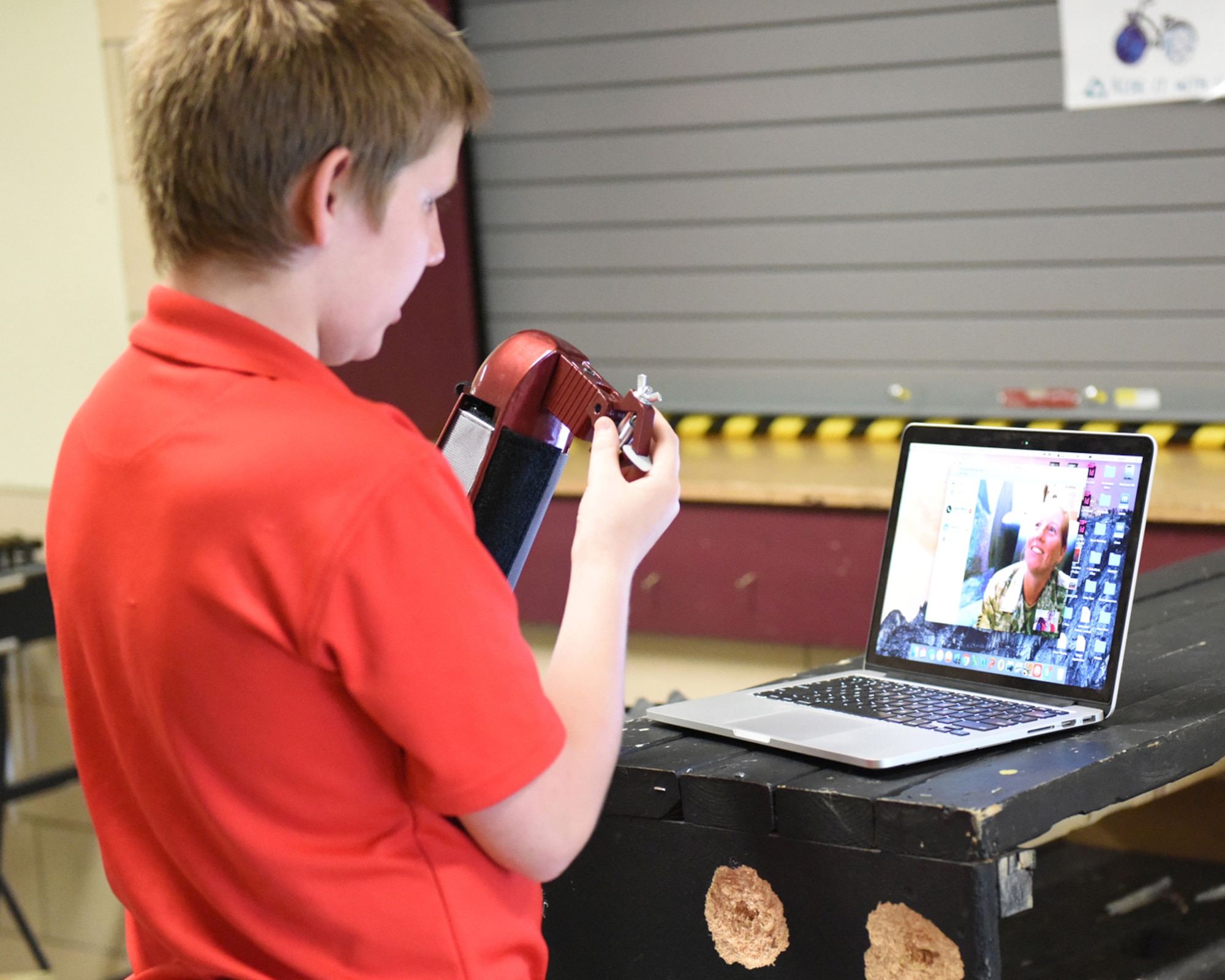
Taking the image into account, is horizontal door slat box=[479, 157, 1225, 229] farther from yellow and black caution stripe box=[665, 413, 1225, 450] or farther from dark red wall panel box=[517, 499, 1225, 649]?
dark red wall panel box=[517, 499, 1225, 649]

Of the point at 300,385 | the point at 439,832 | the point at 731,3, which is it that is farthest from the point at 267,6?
the point at 731,3

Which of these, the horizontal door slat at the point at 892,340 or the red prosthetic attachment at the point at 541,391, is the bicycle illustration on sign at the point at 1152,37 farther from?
the red prosthetic attachment at the point at 541,391

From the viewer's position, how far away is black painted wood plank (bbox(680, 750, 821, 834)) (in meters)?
1.17

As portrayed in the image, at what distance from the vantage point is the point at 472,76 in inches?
37.8

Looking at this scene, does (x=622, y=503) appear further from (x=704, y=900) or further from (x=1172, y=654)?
(x=1172, y=654)

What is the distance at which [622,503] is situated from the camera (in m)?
1.08

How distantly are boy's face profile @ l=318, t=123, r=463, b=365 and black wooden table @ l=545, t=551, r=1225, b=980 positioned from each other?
1.66 feet

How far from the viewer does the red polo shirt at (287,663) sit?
0.85 metres

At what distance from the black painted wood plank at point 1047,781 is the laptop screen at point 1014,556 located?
2.9 inches

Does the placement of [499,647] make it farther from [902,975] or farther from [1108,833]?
[1108,833]

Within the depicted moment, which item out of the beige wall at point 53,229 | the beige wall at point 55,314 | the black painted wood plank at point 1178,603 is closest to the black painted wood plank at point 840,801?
the black painted wood plank at point 1178,603

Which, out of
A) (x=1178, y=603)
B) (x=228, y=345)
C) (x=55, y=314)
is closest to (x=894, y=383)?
(x=1178, y=603)

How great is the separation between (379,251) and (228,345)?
0.40 feet

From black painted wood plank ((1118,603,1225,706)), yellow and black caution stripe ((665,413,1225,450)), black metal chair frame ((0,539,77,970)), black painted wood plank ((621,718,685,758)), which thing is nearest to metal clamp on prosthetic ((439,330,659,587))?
black painted wood plank ((621,718,685,758))
